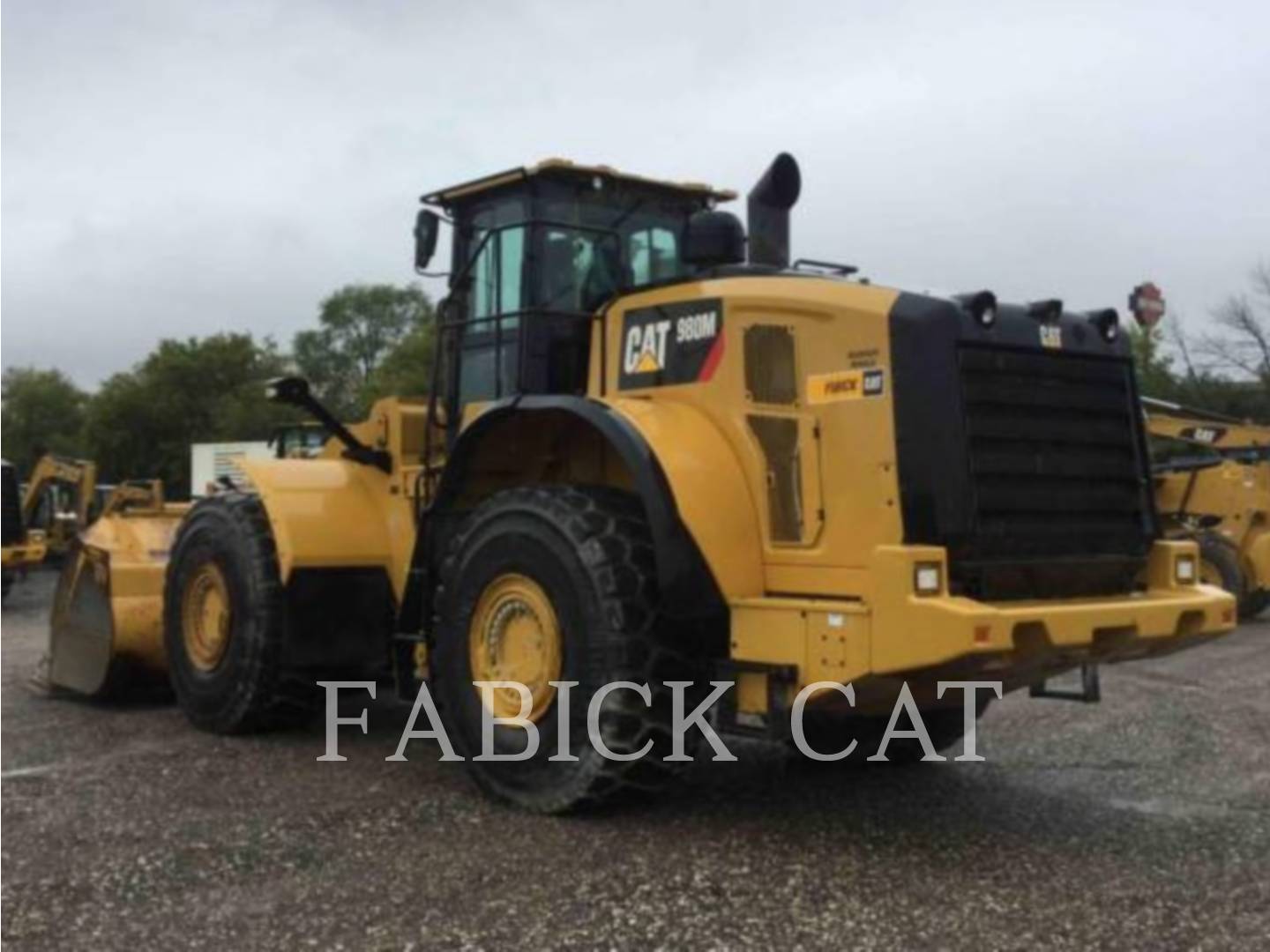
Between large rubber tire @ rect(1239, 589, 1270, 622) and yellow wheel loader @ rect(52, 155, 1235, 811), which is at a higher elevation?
yellow wheel loader @ rect(52, 155, 1235, 811)

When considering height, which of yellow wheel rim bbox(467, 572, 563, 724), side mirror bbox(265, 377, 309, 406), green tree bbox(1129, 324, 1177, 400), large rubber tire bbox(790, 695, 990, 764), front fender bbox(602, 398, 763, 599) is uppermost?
green tree bbox(1129, 324, 1177, 400)

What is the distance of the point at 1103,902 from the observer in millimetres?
5055

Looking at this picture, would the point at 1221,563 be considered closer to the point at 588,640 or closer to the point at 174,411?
the point at 588,640

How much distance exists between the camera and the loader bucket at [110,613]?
30.6ft

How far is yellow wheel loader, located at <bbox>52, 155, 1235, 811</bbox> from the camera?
5676mm

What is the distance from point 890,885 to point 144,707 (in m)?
5.80

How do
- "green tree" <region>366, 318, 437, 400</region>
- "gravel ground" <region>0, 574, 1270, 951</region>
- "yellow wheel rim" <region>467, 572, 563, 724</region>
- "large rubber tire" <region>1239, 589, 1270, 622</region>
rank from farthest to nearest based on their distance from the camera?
"green tree" <region>366, 318, 437, 400</region>
"large rubber tire" <region>1239, 589, 1270, 622</region>
"yellow wheel rim" <region>467, 572, 563, 724</region>
"gravel ground" <region>0, 574, 1270, 951</region>

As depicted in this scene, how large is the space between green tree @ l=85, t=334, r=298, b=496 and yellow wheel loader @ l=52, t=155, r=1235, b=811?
4323 cm

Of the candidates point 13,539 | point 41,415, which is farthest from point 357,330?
point 13,539

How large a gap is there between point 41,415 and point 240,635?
194 ft

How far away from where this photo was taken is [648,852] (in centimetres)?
569

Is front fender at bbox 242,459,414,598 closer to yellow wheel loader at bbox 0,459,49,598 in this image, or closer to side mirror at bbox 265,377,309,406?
side mirror at bbox 265,377,309,406

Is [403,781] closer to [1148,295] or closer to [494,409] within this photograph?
[494,409]

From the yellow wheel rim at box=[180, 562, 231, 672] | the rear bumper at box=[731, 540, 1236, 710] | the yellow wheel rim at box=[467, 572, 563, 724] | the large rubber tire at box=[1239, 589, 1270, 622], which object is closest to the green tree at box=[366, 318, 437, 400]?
the large rubber tire at box=[1239, 589, 1270, 622]
